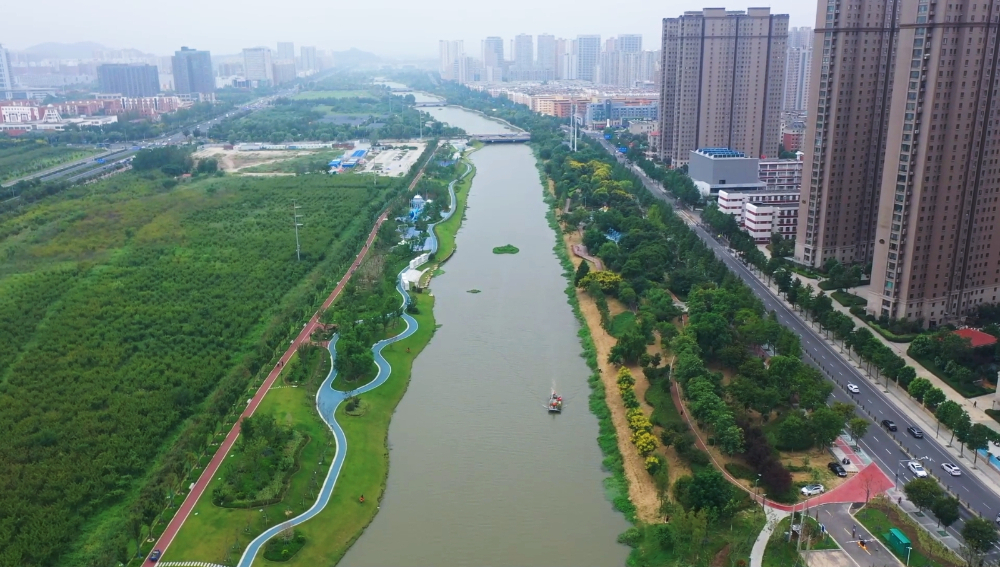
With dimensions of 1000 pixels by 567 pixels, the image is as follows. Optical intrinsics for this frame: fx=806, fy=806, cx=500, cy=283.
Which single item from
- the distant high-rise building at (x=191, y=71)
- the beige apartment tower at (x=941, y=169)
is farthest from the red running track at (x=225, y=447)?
the distant high-rise building at (x=191, y=71)

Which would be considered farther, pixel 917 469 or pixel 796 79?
pixel 796 79

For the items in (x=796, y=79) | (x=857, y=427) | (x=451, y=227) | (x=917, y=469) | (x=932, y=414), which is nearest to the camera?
(x=917, y=469)

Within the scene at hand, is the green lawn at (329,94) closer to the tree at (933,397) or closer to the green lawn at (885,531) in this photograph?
the tree at (933,397)

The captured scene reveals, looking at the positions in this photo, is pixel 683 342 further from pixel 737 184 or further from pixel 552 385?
pixel 737 184

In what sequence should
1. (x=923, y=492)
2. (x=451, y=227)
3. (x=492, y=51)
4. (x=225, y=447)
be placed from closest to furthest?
(x=923, y=492) < (x=225, y=447) < (x=451, y=227) < (x=492, y=51)

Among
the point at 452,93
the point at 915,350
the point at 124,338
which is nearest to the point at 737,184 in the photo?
the point at 915,350

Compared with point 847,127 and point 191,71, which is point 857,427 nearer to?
point 847,127

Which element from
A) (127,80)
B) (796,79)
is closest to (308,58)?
(127,80)
